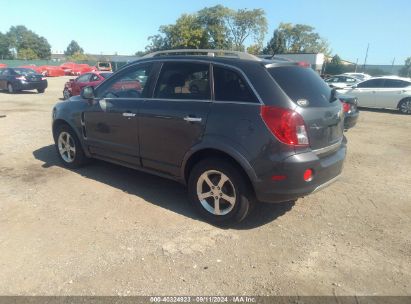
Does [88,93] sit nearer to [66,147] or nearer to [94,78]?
[66,147]

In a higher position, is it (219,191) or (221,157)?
(221,157)

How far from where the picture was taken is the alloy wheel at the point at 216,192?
3812 millimetres

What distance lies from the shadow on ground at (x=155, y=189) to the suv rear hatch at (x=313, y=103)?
1107 millimetres

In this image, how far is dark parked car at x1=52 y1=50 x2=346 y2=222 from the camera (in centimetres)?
342

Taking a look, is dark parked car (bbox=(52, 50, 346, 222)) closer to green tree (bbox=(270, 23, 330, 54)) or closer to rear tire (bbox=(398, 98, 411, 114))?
rear tire (bbox=(398, 98, 411, 114))

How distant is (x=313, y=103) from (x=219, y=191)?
1377mm

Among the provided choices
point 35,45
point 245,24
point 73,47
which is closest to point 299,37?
point 245,24

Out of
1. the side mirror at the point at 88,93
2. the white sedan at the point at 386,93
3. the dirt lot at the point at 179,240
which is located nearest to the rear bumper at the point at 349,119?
the dirt lot at the point at 179,240

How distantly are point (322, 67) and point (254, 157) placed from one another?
44.0 metres

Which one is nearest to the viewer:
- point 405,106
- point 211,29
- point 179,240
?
point 179,240

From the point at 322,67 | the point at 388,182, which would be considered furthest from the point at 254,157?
the point at 322,67

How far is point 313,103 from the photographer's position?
3637mm

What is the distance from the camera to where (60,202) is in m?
4.50

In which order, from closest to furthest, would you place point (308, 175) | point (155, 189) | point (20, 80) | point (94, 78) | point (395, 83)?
point (308, 175)
point (155, 189)
point (395, 83)
point (94, 78)
point (20, 80)
